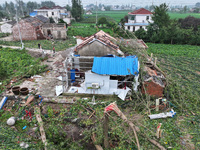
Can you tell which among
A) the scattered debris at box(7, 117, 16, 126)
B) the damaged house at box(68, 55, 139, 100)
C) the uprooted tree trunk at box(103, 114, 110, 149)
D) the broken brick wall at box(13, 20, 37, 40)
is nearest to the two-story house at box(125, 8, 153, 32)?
the broken brick wall at box(13, 20, 37, 40)

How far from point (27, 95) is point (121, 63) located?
6.50m

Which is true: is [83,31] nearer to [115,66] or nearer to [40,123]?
[115,66]

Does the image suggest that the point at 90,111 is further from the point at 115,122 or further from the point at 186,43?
the point at 186,43

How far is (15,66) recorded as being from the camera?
48.2ft

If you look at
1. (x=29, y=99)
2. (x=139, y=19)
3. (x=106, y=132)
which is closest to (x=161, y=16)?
(x=139, y=19)

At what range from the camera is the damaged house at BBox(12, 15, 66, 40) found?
25.5 metres

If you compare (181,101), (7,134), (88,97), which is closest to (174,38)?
(181,101)

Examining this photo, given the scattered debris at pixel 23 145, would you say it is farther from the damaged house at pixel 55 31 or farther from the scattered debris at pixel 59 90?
the damaged house at pixel 55 31

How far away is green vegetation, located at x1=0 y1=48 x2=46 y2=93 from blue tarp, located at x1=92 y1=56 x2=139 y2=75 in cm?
615

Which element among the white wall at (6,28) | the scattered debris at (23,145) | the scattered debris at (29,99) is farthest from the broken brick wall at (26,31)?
the scattered debris at (23,145)

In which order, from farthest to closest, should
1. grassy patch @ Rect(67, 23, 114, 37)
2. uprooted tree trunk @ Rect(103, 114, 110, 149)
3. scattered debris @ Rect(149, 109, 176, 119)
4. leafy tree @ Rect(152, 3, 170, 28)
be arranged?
grassy patch @ Rect(67, 23, 114, 37), leafy tree @ Rect(152, 3, 170, 28), scattered debris @ Rect(149, 109, 176, 119), uprooted tree trunk @ Rect(103, 114, 110, 149)

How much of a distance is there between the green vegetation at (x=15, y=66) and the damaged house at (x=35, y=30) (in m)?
7.71

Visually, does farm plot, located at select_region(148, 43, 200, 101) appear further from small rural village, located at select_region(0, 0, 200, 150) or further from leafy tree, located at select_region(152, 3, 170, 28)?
leafy tree, located at select_region(152, 3, 170, 28)

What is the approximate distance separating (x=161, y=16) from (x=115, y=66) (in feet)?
82.1
